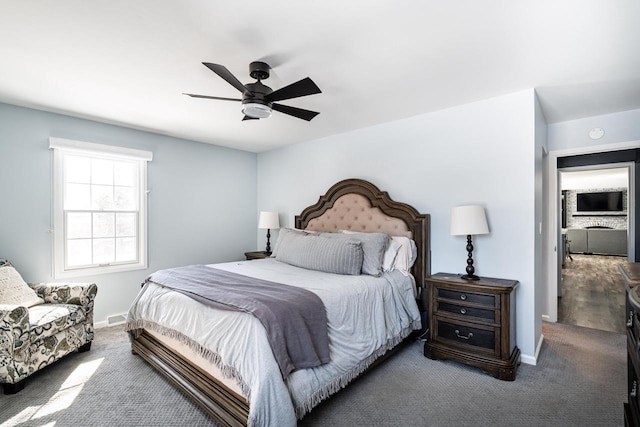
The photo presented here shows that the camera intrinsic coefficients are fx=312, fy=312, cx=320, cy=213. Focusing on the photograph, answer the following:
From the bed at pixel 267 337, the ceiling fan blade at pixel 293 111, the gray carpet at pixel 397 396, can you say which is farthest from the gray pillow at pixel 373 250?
the ceiling fan blade at pixel 293 111

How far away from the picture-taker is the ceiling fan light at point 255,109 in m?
2.26

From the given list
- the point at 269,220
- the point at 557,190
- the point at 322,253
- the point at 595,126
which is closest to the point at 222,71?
the point at 322,253

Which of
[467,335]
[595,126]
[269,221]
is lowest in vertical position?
[467,335]

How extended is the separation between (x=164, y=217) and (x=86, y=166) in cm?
106

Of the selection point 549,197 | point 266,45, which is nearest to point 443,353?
point 549,197

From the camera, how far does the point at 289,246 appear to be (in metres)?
3.56

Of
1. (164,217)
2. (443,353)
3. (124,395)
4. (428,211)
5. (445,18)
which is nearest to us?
(445,18)

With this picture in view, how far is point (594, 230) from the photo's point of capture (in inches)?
392

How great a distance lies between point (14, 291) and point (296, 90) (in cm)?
300

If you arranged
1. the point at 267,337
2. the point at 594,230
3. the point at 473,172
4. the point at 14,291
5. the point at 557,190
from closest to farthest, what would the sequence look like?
the point at 267,337, the point at 14,291, the point at 473,172, the point at 557,190, the point at 594,230

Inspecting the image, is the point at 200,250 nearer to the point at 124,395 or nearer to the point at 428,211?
the point at 124,395

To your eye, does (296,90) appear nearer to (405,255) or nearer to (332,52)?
(332,52)

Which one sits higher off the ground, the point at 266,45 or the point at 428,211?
the point at 266,45

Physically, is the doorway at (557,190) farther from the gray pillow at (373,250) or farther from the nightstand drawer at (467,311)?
the gray pillow at (373,250)
